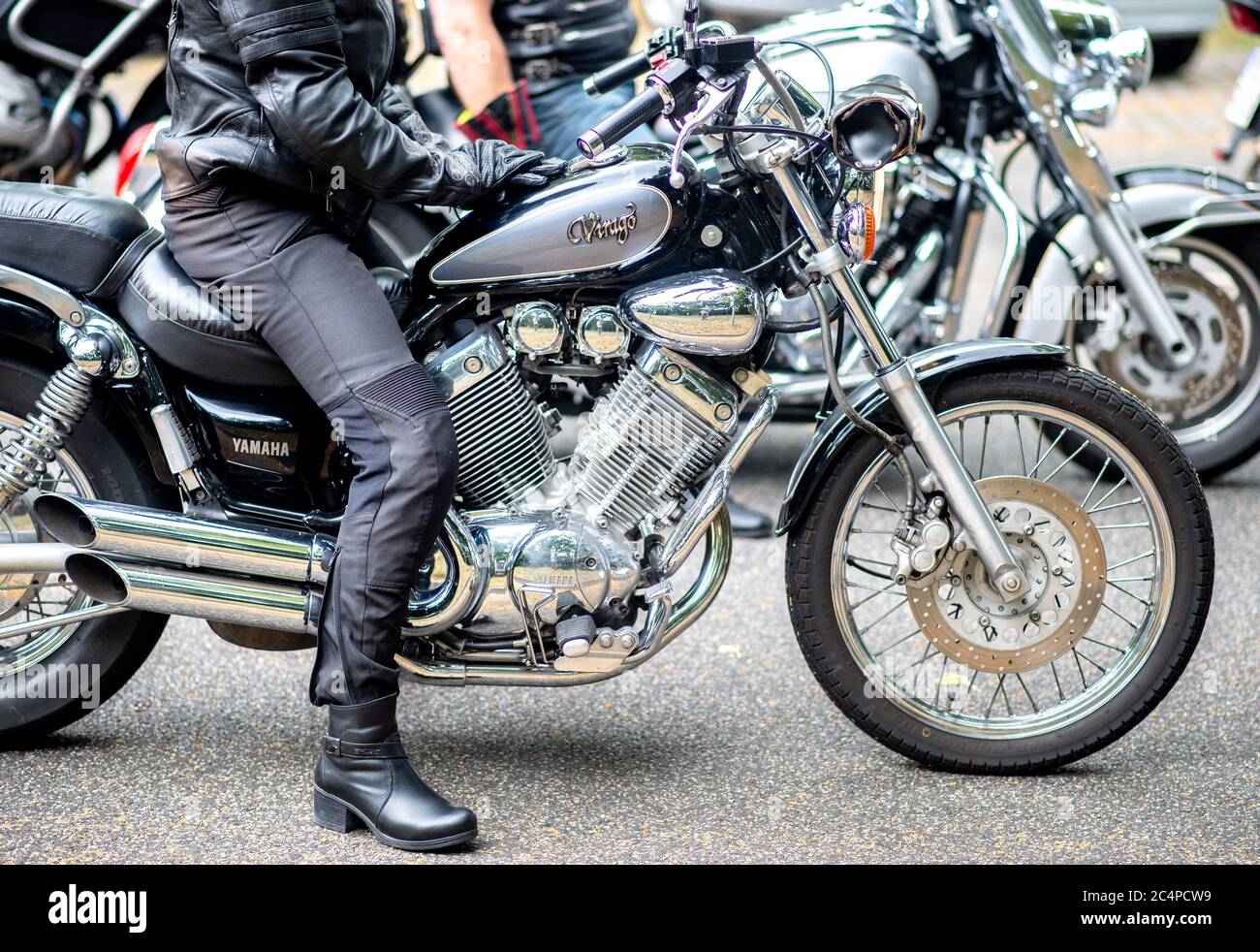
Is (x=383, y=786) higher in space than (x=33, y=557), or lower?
lower

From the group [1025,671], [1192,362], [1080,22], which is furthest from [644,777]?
[1080,22]

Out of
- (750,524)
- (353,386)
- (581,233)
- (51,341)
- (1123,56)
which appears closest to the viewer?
(353,386)

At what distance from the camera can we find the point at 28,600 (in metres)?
3.21

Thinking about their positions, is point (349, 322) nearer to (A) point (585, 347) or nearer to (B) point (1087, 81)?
(A) point (585, 347)

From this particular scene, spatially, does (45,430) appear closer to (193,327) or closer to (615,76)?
(193,327)

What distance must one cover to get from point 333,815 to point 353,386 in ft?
2.86

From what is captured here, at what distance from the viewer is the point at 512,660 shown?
9.91 ft

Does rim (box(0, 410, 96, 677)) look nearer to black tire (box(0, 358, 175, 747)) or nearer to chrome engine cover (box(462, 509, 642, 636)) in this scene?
black tire (box(0, 358, 175, 747))

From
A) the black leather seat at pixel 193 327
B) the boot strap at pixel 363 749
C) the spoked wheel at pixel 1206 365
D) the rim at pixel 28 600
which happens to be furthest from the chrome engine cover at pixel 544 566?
the spoked wheel at pixel 1206 365

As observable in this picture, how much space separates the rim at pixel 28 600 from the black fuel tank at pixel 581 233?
37.5 inches

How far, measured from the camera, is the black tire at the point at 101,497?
3072 mm

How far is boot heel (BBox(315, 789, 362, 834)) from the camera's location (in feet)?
9.72

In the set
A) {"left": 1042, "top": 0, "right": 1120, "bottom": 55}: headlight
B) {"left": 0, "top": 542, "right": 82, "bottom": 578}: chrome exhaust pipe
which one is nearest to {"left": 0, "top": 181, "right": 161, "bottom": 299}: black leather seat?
{"left": 0, "top": 542, "right": 82, "bottom": 578}: chrome exhaust pipe
